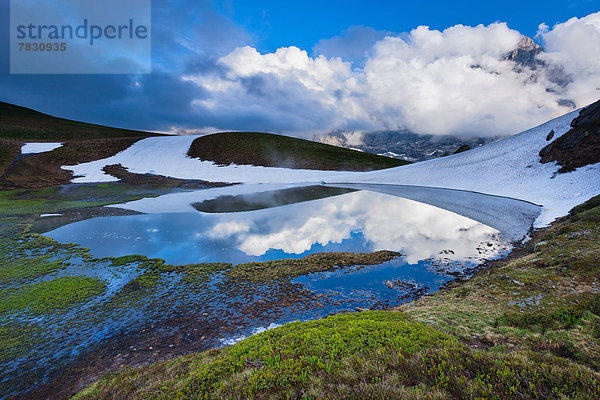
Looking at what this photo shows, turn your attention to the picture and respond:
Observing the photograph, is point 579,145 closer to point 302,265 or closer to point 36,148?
point 302,265

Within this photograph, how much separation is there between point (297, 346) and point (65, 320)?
1193cm

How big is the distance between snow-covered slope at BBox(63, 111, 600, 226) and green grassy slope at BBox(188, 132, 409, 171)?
613 centimetres

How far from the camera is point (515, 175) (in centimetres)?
4953

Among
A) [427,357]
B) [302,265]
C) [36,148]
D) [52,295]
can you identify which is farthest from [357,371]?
[36,148]

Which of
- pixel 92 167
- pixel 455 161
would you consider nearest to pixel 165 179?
pixel 92 167

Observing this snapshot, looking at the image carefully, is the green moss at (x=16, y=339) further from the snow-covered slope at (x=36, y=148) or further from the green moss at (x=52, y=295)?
the snow-covered slope at (x=36, y=148)

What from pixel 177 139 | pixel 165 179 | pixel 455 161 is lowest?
pixel 165 179

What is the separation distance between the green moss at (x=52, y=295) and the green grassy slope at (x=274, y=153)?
237 ft

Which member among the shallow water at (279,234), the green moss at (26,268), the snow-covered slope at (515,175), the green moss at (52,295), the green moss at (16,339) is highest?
the snow-covered slope at (515,175)

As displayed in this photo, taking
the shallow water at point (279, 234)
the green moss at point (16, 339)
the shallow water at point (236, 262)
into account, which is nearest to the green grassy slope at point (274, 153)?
the shallow water at point (236, 262)

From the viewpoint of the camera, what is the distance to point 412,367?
515cm

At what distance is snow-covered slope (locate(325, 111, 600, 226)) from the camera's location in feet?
114

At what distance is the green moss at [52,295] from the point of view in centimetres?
1249

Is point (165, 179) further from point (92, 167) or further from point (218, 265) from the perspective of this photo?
point (218, 265)
